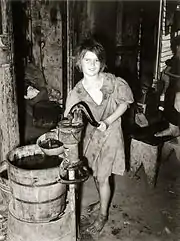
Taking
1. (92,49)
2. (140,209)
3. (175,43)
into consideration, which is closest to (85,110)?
(92,49)

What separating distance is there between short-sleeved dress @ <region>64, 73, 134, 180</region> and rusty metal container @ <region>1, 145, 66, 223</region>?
0.55m

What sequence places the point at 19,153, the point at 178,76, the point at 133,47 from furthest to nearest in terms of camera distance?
the point at 133,47 → the point at 178,76 → the point at 19,153

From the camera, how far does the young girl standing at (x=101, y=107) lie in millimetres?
3395

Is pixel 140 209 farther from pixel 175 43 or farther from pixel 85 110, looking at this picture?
pixel 175 43

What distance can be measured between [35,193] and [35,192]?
1 centimetres

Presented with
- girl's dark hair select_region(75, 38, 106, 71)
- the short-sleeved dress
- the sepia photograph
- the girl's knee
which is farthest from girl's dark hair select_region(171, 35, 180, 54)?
the girl's knee

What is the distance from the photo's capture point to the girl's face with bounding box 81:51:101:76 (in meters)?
3.35

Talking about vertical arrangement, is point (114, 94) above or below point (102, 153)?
above

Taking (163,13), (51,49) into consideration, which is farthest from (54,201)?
(51,49)

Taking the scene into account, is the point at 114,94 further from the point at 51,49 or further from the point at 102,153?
the point at 51,49

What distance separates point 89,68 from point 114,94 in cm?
35

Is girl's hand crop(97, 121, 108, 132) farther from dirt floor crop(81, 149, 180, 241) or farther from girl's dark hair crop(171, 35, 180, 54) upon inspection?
girl's dark hair crop(171, 35, 180, 54)

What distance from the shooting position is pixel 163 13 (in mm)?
5988

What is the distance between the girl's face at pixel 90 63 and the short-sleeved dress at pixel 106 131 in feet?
0.61
